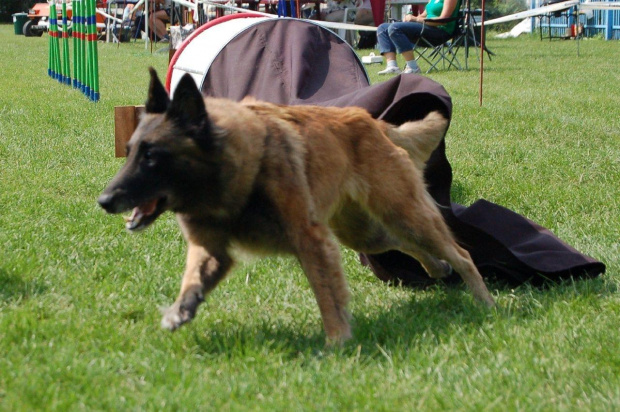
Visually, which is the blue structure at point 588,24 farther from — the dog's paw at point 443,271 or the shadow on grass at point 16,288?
the shadow on grass at point 16,288

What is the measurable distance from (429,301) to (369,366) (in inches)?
47.6

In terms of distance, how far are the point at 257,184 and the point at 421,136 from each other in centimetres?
146

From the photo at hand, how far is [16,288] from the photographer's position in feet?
13.5

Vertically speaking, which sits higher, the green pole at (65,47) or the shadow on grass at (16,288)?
the green pole at (65,47)

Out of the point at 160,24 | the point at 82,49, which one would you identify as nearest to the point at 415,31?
the point at 82,49

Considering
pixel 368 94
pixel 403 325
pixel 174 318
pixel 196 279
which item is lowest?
pixel 403 325

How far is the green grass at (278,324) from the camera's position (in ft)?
9.75

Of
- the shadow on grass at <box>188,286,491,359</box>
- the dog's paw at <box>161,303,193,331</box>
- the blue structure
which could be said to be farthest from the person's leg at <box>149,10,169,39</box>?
the dog's paw at <box>161,303,193,331</box>

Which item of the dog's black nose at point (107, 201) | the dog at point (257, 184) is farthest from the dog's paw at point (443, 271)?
the dog's black nose at point (107, 201)

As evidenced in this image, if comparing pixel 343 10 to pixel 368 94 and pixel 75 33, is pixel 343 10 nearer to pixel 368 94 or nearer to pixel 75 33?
pixel 75 33

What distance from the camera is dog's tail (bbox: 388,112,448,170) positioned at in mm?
4680

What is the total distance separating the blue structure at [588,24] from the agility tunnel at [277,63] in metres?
20.5

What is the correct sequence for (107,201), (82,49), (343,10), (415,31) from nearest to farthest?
(107,201)
(82,49)
(415,31)
(343,10)

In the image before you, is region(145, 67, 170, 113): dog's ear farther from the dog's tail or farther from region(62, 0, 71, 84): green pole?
region(62, 0, 71, 84): green pole
